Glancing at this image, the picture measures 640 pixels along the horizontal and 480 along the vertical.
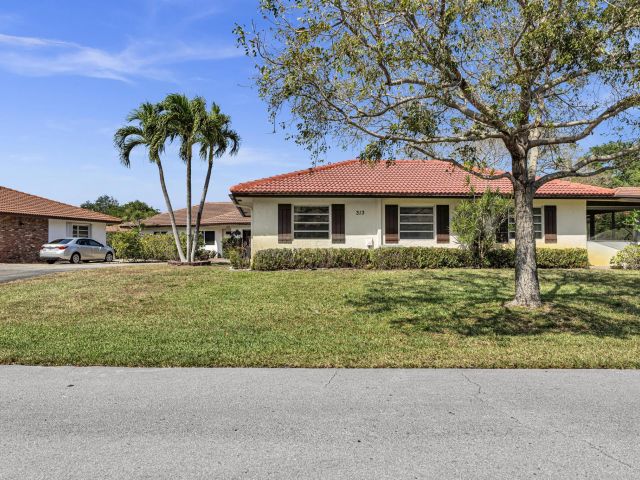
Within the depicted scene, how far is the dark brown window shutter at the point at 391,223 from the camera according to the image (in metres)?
19.8

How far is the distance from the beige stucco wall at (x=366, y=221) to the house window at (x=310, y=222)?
0.29 metres

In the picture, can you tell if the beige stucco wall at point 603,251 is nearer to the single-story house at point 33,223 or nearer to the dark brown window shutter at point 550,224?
the dark brown window shutter at point 550,224

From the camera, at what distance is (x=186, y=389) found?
526cm

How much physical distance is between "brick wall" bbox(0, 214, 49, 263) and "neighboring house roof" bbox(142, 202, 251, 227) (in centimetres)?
1063

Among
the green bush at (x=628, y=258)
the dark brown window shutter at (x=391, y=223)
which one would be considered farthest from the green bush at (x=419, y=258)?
the green bush at (x=628, y=258)

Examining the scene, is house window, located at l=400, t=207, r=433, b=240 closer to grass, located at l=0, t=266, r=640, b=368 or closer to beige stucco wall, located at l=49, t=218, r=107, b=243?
grass, located at l=0, t=266, r=640, b=368

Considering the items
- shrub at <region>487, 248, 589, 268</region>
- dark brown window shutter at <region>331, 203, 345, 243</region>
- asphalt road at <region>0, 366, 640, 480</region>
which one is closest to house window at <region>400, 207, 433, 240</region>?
dark brown window shutter at <region>331, 203, 345, 243</region>

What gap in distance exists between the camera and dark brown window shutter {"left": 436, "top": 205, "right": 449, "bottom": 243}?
19969 millimetres

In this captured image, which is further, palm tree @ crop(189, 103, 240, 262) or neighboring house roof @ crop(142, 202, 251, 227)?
neighboring house roof @ crop(142, 202, 251, 227)

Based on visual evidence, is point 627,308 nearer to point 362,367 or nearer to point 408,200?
point 362,367

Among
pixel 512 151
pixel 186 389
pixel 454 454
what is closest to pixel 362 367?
pixel 186 389

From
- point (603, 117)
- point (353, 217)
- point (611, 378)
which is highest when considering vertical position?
point (603, 117)

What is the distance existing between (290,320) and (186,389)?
4.41 metres

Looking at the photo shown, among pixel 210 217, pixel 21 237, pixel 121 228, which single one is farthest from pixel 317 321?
pixel 121 228
